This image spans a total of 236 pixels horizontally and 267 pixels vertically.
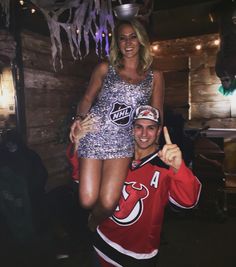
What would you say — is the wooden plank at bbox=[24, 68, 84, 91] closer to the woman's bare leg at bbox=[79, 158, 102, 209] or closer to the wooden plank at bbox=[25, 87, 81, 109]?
the wooden plank at bbox=[25, 87, 81, 109]

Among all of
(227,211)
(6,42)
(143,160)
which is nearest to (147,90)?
(143,160)

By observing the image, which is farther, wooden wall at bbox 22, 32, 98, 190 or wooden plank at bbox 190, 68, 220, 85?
wooden plank at bbox 190, 68, 220, 85

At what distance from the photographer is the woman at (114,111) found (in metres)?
2.31

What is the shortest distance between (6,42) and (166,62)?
4.48m

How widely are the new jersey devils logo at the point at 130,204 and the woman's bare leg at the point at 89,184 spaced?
0.22m

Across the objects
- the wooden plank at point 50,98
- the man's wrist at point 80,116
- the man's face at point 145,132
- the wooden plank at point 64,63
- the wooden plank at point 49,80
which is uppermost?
the wooden plank at point 64,63

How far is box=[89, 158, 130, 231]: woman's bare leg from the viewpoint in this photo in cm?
222

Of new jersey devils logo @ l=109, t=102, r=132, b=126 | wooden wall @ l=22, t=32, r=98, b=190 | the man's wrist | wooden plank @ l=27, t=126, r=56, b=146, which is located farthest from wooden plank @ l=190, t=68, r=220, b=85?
the man's wrist

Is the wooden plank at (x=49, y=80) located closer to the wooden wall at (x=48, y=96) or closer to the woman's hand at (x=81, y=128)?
the wooden wall at (x=48, y=96)

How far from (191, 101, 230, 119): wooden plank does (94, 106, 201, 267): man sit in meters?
5.19

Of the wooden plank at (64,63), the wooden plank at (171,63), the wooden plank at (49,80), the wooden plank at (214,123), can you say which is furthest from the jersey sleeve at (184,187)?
the wooden plank at (171,63)

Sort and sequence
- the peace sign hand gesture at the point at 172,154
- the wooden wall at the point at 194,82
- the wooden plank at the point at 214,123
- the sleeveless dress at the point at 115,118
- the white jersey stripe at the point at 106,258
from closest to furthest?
1. the peace sign hand gesture at the point at 172,154
2. the white jersey stripe at the point at 106,258
3. the sleeveless dress at the point at 115,118
4. the wooden plank at the point at 214,123
5. the wooden wall at the point at 194,82

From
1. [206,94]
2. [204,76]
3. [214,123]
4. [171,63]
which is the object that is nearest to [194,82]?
[204,76]

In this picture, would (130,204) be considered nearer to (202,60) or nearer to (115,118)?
(115,118)
